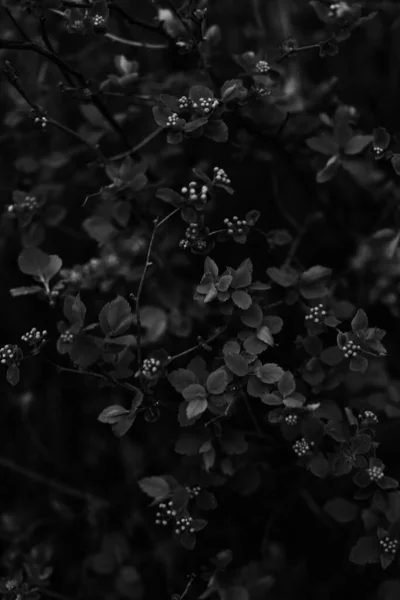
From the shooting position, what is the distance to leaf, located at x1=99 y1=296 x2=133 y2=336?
958mm

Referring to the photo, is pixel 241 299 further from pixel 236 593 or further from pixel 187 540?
pixel 236 593

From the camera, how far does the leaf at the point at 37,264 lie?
1.08 m

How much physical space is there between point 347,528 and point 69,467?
0.65 meters

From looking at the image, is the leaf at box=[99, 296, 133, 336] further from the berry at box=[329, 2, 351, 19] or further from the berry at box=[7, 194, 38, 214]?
the berry at box=[329, 2, 351, 19]

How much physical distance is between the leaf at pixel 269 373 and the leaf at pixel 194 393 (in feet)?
0.27

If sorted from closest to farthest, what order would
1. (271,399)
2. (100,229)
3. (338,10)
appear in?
(271,399)
(338,10)
(100,229)

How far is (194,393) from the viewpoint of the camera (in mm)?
934

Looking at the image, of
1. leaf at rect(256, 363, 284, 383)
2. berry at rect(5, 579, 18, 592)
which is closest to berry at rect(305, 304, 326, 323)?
leaf at rect(256, 363, 284, 383)

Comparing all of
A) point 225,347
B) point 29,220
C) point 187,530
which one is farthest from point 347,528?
point 29,220

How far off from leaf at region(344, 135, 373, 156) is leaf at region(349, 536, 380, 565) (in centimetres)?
63

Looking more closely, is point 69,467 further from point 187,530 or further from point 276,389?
point 276,389

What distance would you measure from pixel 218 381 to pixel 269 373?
0.07m

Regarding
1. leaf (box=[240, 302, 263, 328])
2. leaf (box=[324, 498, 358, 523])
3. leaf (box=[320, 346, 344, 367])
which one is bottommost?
leaf (box=[324, 498, 358, 523])

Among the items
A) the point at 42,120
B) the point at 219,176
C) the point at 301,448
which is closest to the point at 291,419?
the point at 301,448
